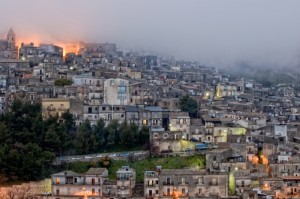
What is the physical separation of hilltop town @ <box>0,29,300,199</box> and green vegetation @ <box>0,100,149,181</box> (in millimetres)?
79

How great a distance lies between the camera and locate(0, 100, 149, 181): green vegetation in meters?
42.7

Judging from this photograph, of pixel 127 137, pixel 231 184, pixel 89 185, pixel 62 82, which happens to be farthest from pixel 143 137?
pixel 62 82

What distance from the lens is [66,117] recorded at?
159 ft

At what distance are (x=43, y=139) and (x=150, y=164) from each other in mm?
7530

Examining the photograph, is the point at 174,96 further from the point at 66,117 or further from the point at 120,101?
the point at 66,117

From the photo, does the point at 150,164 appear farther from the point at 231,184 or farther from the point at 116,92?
the point at 116,92

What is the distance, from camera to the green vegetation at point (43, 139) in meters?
42.7

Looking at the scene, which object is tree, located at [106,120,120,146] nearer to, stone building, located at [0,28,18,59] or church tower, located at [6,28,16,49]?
stone building, located at [0,28,18,59]

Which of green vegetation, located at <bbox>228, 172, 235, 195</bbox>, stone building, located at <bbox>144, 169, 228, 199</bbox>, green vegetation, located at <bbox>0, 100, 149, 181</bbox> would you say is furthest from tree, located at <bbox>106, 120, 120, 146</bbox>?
green vegetation, located at <bbox>228, 172, 235, 195</bbox>

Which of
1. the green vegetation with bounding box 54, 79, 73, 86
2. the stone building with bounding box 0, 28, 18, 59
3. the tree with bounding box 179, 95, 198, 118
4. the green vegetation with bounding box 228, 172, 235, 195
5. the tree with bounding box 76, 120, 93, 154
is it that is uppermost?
the stone building with bounding box 0, 28, 18, 59

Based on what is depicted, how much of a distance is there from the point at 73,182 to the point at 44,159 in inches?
124

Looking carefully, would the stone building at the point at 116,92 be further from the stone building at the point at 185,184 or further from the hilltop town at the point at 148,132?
the stone building at the point at 185,184

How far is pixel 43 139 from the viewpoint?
46.0 metres

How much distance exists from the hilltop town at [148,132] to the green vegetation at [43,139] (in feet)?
0.26
